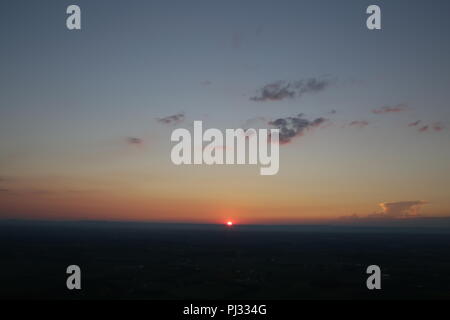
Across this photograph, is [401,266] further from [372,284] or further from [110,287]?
[110,287]

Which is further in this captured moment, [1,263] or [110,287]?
[1,263]
